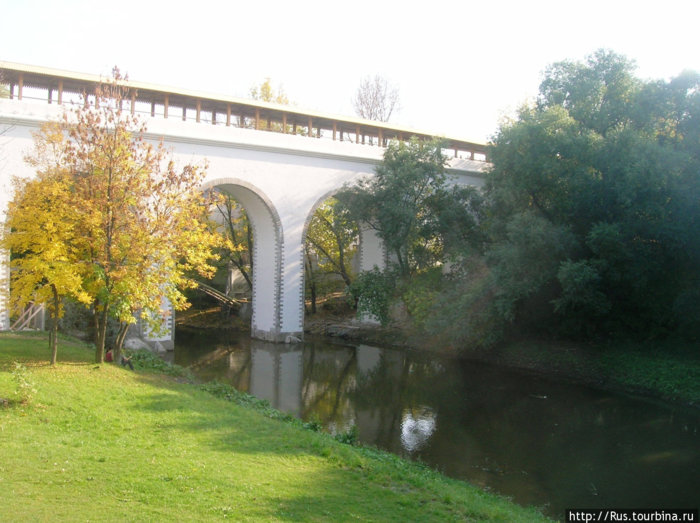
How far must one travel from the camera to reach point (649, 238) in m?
14.0

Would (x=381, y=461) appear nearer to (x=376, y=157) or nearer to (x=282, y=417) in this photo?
(x=282, y=417)

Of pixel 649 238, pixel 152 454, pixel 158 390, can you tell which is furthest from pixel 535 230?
pixel 152 454

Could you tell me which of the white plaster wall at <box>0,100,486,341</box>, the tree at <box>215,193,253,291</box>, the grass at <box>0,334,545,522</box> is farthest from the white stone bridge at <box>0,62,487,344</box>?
the grass at <box>0,334,545,522</box>

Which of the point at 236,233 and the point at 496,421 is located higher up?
the point at 236,233

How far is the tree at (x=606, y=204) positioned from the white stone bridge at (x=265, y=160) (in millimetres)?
5522

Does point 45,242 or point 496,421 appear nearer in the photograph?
point 45,242

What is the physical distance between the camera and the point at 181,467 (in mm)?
5594

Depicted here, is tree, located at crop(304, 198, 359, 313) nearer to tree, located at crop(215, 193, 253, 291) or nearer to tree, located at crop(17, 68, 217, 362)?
tree, located at crop(215, 193, 253, 291)

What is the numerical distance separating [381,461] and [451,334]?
900 cm

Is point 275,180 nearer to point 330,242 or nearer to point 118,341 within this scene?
point 330,242

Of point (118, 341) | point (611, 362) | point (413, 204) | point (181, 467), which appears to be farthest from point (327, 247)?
point (181, 467)

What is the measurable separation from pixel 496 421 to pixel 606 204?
6724 mm

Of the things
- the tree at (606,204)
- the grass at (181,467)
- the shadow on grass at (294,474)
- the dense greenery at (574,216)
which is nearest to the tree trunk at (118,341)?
the grass at (181,467)

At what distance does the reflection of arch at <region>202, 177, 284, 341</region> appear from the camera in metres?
18.3
